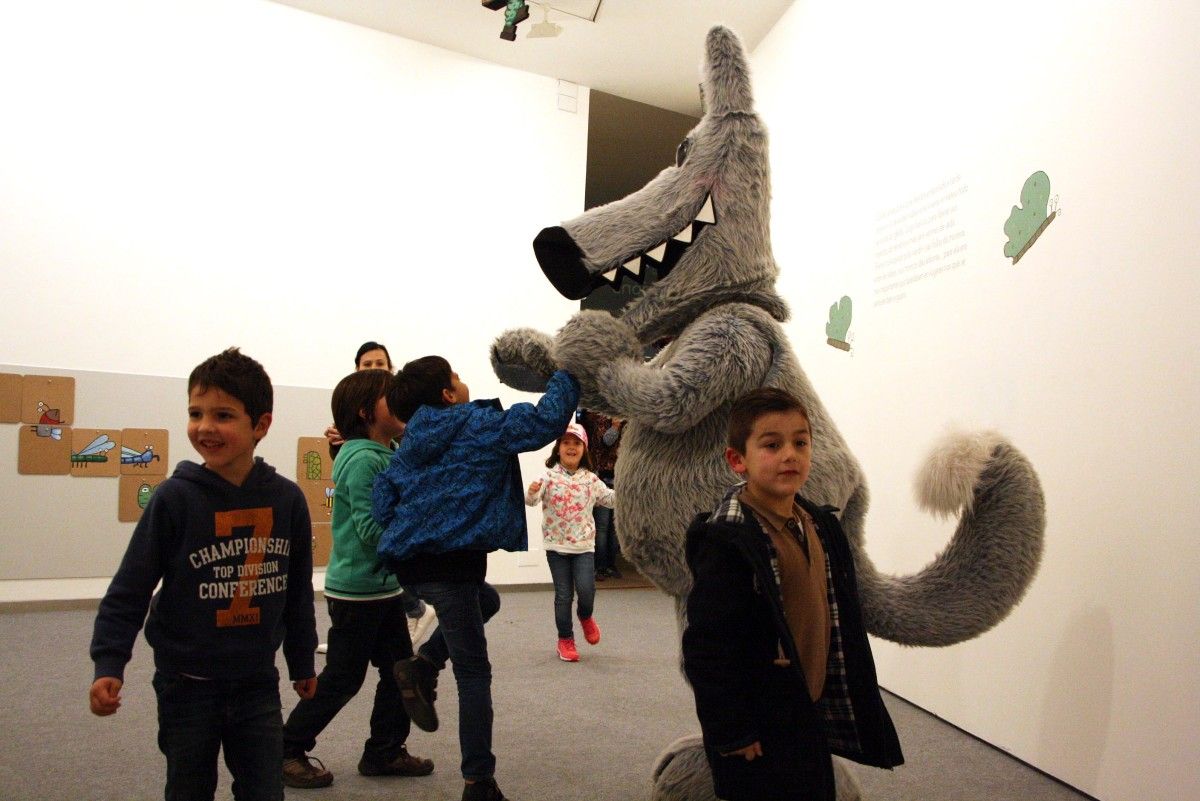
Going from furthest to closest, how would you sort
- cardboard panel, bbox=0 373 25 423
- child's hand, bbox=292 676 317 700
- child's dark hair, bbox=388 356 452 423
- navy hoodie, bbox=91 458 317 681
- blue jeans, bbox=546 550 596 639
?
cardboard panel, bbox=0 373 25 423 → blue jeans, bbox=546 550 596 639 → child's dark hair, bbox=388 356 452 423 → child's hand, bbox=292 676 317 700 → navy hoodie, bbox=91 458 317 681

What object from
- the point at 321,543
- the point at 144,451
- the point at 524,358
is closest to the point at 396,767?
the point at 524,358

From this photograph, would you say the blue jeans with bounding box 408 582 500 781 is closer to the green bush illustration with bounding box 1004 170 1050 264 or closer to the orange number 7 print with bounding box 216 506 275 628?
the orange number 7 print with bounding box 216 506 275 628

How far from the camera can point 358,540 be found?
215cm

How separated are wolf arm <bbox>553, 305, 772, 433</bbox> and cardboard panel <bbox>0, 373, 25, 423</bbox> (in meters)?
3.68

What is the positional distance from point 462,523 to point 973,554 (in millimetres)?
1061

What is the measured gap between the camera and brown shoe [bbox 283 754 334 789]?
6.66 ft

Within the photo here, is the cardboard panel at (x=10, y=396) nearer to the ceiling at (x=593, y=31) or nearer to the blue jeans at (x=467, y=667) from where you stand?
the ceiling at (x=593, y=31)

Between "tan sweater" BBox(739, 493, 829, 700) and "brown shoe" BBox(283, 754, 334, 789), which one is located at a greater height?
"tan sweater" BBox(739, 493, 829, 700)

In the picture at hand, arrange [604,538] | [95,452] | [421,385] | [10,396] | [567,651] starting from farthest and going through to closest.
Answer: [604,538] → [95,452] → [10,396] → [567,651] → [421,385]

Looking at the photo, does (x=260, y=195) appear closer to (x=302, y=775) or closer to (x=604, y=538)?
(x=604, y=538)

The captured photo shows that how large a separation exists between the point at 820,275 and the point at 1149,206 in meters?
1.76

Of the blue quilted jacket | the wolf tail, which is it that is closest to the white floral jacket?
the blue quilted jacket

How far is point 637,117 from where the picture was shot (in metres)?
6.06

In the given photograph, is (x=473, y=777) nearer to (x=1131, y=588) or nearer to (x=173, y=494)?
(x=173, y=494)
